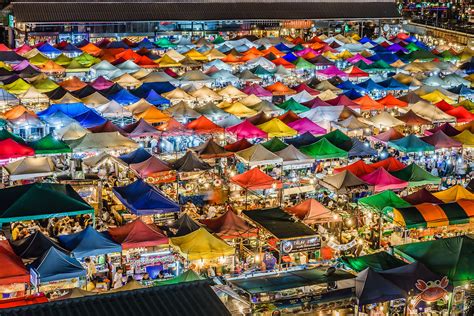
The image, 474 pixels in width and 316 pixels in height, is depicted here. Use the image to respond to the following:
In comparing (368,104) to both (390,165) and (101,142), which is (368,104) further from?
(101,142)

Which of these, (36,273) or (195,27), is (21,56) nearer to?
(195,27)

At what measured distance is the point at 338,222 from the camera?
16.4m

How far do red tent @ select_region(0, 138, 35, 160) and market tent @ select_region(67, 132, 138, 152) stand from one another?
128cm

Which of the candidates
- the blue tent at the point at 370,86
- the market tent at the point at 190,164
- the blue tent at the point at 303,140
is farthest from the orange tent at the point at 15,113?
the blue tent at the point at 370,86

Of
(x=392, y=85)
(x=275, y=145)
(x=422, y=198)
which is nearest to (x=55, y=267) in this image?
(x=422, y=198)

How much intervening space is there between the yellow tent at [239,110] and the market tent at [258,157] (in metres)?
4.94

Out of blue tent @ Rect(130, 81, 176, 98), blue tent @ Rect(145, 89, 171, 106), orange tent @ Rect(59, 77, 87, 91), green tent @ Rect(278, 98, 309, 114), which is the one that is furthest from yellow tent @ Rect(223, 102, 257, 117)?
orange tent @ Rect(59, 77, 87, 91)

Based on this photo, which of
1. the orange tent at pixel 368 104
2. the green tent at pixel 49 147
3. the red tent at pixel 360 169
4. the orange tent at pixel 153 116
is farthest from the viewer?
the orange tent at pixel 368 104

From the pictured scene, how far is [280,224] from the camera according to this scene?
1460 cm

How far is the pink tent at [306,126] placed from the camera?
2219 cm

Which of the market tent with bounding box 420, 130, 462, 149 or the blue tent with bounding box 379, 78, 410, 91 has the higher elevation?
the market tent with bounding box 420, 130, 462, 149

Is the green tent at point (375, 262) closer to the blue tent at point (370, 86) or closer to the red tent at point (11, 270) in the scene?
the red tent at point (11, 270)

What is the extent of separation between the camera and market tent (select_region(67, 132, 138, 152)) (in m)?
19.5

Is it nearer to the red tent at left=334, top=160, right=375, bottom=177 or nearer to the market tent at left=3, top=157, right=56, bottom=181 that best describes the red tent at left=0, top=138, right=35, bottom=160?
the market tent at left=3, top=157, right=56, bottom=181
